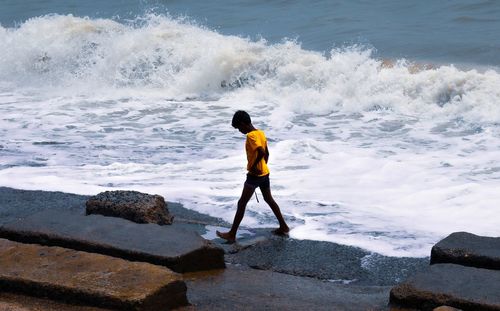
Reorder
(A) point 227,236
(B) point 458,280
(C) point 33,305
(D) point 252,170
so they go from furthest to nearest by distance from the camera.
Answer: (D) point 252,170 < (A) point 227,236 < (B) point 458,280 < (C) point 33,305

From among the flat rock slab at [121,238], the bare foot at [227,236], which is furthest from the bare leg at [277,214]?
the flat rock slab at [121,238]

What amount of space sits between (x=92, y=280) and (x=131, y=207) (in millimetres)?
1611

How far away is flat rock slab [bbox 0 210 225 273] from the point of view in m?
5.72

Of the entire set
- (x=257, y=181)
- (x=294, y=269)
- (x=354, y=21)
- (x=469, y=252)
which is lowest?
(x=294, y=269)

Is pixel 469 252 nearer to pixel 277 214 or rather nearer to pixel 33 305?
pixel 277 214

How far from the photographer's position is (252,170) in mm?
7484

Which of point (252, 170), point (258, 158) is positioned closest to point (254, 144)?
point (258, 158)

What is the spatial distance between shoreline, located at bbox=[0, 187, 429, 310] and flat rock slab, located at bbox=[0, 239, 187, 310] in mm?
351

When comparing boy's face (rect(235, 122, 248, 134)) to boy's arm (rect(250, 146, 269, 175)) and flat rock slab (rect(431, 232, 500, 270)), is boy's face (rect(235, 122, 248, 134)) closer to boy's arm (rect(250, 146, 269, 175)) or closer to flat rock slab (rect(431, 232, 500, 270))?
boy's arm (rect(250, 146, 269, 175))

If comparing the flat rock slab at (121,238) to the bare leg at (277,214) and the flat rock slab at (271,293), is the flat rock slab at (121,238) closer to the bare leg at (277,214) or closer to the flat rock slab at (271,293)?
the flat rock slab at (271,293)

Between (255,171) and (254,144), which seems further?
(255,171)

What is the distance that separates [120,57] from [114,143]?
7.43m

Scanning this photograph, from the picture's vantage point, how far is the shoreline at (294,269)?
5.68m

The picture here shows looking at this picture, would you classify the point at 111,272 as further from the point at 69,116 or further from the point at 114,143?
the point at 69,116
